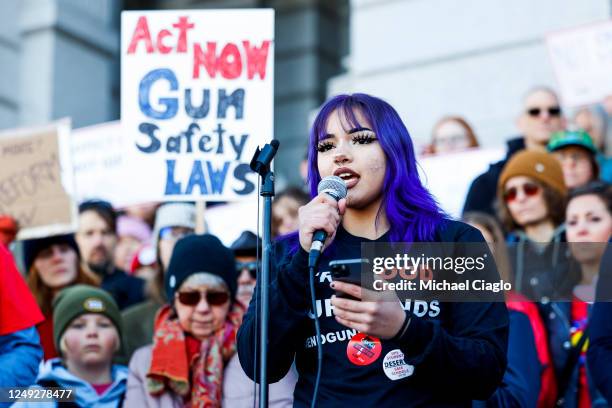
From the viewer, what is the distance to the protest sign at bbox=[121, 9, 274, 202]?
5324 mm

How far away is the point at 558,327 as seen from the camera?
4.91m

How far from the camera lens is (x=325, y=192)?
10.1 ft

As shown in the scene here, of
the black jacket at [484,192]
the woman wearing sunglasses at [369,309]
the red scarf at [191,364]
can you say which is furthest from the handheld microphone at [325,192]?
the black jacket at [484,192]

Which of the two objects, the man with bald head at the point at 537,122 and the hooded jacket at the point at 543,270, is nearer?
the hooded jacket at the point at 543,270

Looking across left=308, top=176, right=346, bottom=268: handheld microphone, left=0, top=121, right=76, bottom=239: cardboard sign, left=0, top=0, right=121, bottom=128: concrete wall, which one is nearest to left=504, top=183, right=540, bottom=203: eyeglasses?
left=0, top=121, right=76, bottom=239: cardboard sign

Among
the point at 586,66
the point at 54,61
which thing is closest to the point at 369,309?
the point at 586,66

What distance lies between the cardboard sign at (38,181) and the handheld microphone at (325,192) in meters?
3.73

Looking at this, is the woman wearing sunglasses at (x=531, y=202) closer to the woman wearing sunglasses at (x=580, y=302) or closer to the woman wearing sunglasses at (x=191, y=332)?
the woman wearing sunglasses at (x=580, y=302)

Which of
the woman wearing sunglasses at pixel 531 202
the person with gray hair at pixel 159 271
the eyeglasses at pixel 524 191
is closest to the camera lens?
the woman wearing sunglasses at pixel 531 202

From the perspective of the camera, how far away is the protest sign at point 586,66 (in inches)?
278

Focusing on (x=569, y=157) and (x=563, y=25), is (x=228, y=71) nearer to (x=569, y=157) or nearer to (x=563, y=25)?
(x=569, y=157)

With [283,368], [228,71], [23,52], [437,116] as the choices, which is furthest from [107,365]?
[23,52]

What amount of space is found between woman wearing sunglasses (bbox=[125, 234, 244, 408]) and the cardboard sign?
1.55m

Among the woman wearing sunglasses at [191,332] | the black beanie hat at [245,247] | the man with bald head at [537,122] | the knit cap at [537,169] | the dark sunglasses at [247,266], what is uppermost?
the man with bald head at [537,122]
